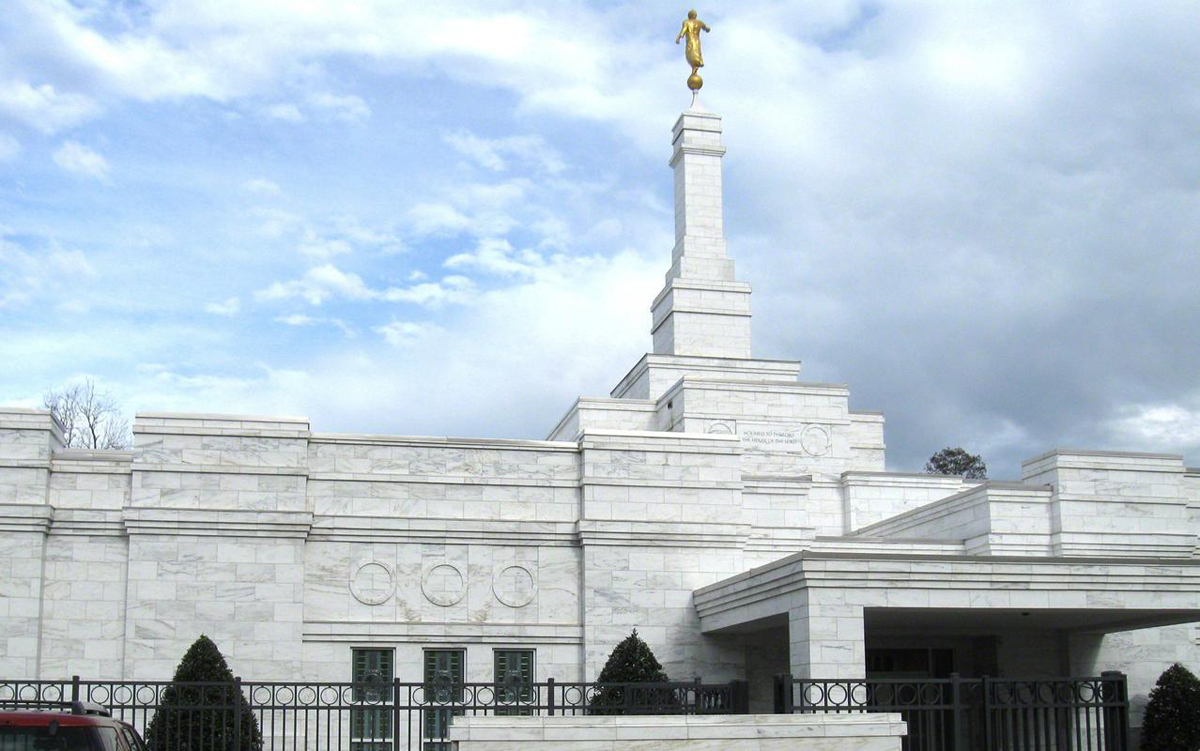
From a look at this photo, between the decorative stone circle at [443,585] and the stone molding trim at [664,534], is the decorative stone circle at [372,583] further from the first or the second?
the stone molding trim at [664,534]

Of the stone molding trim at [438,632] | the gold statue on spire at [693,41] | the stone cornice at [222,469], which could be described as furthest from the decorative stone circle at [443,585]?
the gold statue on spire at [693,41]

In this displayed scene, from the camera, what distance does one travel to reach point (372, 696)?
23.4 m

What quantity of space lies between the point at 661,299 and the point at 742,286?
221 centimetres

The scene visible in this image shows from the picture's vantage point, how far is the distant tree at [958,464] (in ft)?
209

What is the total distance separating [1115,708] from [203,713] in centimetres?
1266

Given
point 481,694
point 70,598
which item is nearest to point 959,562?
point 481,694

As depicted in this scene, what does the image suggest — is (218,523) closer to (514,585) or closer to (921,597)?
(514,585)

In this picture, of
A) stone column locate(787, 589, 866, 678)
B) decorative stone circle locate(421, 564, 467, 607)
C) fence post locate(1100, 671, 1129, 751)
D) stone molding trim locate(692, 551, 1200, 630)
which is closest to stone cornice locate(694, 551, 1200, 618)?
stone molding trim locate(692, 551, 1200, 630)

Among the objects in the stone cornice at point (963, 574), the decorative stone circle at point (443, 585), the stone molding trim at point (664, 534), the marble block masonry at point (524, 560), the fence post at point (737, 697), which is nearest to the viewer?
the fence post at point (737, 697)

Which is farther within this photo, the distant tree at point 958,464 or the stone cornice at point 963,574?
the distant tree at point 958,464

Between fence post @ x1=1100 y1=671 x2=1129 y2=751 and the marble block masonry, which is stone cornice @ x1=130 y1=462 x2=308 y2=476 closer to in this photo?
the marble block masonry

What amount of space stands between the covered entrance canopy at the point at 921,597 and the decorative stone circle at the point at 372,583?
17.7 feet

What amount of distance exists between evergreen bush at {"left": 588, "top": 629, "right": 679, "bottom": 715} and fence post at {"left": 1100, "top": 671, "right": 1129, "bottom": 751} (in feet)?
19.7

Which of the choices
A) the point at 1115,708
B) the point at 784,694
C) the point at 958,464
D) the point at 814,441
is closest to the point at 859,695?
the point at 784,694
